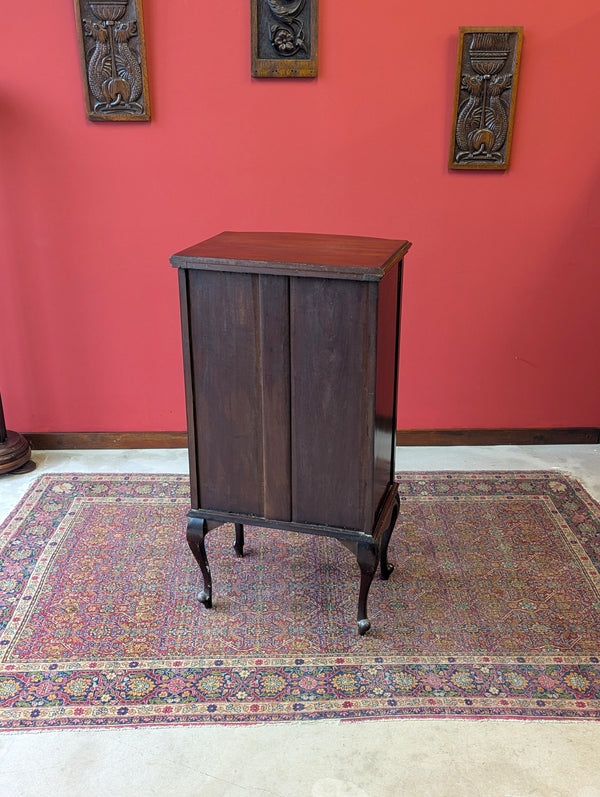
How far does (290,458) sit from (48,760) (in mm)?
1081

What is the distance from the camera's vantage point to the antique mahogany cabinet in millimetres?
2133

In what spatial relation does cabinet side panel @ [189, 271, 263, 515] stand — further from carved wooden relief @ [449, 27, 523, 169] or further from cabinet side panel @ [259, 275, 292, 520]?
carved wooden relief @ [449, 27, 523, 169]

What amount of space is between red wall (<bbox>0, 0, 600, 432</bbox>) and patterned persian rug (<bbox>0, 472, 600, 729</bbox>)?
2.16ft

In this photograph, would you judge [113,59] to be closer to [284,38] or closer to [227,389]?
[284,38]

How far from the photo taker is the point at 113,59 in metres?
3.30

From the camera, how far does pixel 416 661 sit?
93.1 inches

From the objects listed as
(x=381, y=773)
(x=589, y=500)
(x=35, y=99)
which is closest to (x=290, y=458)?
(x=381, y=773)

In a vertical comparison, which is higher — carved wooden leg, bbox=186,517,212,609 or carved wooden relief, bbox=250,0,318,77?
carved wooden relief, bbox=250,0,318,77

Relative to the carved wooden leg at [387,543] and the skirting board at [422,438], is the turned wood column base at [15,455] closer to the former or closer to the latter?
the skirting board at [422,438]

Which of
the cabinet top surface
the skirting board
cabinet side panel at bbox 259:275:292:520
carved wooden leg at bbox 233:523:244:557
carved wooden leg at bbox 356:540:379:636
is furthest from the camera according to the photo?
the skirting board

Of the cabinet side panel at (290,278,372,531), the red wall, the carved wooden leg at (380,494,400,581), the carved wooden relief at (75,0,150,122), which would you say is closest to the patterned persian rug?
the carved wooden leg at (380,494,400,581)

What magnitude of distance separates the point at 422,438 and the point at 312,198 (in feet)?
4.47

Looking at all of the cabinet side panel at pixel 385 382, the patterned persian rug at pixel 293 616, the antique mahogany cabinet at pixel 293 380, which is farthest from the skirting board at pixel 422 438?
the antique mahogany cabinet at pixel 293 380

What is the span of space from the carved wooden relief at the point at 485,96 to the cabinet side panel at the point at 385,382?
1.35 metres
